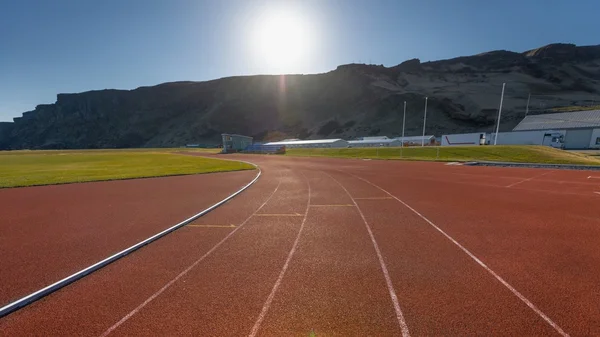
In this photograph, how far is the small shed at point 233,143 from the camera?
73.0m

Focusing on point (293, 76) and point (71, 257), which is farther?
point (293, 76)

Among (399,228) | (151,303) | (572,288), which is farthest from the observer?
(399,228)

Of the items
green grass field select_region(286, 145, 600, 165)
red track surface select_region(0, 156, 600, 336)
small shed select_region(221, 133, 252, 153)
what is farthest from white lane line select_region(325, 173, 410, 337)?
small shed select_region(221, 133, 252, 153)

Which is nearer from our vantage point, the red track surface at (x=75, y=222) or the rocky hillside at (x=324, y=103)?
the red track surface at (x=75, y=222)

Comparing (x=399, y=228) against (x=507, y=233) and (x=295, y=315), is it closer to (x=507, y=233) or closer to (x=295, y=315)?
(x=507, y=233)

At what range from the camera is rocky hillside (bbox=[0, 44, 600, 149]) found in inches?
4040

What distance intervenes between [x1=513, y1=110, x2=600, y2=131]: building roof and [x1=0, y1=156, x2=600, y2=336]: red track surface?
6986cm

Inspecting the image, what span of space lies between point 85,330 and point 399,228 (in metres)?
8.21

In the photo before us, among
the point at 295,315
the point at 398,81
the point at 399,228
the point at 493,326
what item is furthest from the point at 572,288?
the point at 398,81

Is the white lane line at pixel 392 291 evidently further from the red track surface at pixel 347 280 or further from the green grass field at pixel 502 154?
the green grass field at pixel 502 154

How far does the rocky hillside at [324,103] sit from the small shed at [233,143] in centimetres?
4386

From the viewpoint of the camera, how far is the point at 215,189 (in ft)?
49.9

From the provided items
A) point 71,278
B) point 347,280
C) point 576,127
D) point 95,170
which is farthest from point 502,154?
point 95,170

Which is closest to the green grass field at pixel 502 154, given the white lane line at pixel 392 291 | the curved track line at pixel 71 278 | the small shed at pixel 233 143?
the white lane line at pixel 392 291
